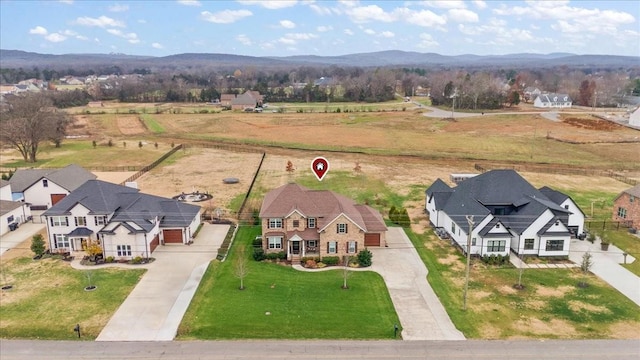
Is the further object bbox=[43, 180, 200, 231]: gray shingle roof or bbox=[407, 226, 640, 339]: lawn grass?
bbox=[43, 180, 200, 231]: gray shingle roof

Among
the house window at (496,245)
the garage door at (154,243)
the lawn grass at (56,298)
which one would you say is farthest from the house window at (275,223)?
the house window at (496,245)

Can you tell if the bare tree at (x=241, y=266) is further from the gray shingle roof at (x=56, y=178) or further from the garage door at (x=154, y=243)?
the gray shingle roof at (x=56, y=178)

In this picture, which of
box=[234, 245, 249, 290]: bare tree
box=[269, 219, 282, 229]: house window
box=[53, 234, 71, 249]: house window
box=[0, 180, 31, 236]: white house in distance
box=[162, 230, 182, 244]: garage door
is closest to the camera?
box=[234, 245, 249, 290]: bare tree

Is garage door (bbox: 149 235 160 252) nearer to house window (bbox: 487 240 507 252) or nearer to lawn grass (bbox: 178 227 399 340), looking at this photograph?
lawn grass (bbox: 178 227 399 340)

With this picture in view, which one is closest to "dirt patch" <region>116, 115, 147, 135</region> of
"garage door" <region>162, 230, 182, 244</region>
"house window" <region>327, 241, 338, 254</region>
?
"garage door" <region>162, 230, 182, 244</region>

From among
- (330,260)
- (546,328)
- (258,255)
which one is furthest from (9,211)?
(546,328)

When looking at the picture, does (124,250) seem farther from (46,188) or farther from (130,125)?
(130,125)

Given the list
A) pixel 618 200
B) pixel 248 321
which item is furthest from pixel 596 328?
pixel 618 200
